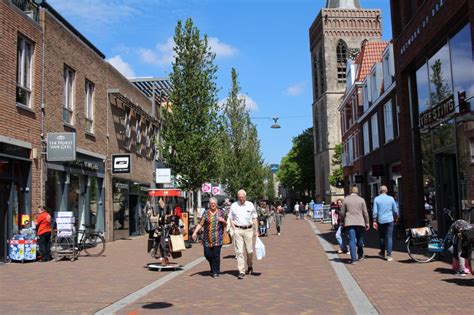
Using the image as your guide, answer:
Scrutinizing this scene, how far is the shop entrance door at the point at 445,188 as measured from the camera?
15250 millimetres

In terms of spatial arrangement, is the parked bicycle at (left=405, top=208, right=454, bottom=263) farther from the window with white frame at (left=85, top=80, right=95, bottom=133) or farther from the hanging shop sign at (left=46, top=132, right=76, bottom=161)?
the window with white frame at (left=85, top=80, right=95, bottom=133)

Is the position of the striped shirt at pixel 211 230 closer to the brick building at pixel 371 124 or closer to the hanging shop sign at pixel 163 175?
the hanging shop sign at pixel 163 175

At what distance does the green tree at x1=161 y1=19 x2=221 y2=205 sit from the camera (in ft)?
76.2

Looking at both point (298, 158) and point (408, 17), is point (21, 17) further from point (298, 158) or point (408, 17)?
point (298, 158)

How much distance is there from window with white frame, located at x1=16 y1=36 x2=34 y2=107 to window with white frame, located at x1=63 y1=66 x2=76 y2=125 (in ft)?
8.64

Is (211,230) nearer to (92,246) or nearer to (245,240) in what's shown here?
(245,240)

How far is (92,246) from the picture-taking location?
16.5m

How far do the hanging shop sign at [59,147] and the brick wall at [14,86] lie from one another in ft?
1.07

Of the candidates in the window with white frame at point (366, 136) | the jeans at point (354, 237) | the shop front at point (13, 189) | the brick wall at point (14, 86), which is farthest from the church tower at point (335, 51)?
the jeans at point (354, 237)

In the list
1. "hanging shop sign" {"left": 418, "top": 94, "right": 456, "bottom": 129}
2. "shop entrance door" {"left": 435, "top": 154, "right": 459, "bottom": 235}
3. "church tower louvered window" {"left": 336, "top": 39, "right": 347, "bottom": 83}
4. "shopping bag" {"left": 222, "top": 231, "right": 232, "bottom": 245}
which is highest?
"church tower louvered window" {"left": 336, "top": 39, "right": 347, "bottom": 83}

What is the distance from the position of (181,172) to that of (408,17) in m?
11.4

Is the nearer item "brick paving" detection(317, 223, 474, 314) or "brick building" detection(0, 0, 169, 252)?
"brick paving" detection(317, 223, 474, 314)

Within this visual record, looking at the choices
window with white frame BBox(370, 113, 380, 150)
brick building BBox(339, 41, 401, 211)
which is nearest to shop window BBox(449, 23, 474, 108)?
brick building BBox(339, 41, 401, 211)

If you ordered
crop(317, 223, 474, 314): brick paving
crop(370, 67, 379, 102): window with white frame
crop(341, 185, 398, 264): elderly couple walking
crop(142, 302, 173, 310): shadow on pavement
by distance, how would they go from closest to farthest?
1. crop(317, 223, 474, 314): brick paving
2. crop(142, 302, 173, 310): shadow on pavement
3. crop(341, 185, 398, 264): elderly couple walking
4. crop(370, 67, 379, 102): window with white frame
